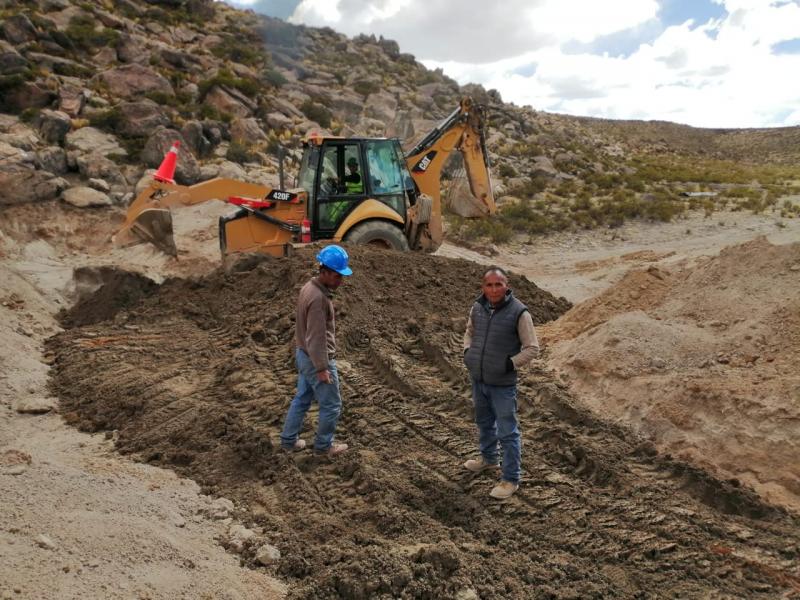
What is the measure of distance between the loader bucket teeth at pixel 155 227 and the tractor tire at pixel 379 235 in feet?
9.81

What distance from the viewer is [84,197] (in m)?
14.9

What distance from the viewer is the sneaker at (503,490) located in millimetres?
4750

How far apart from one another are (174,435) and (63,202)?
10806mm

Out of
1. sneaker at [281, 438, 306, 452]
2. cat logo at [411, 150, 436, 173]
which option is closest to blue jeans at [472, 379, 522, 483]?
sneaker at [281, 438, 306, 452]

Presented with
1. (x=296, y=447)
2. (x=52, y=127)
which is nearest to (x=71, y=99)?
(x=52, y=127)

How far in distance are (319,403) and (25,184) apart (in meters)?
12.2

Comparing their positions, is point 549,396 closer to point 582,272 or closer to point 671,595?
point 671,595

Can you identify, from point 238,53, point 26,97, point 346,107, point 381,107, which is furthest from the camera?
point 381,107

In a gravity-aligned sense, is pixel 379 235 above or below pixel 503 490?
above

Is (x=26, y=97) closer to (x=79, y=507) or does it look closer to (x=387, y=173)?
(x=387, y=173)

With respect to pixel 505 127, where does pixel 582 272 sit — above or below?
below

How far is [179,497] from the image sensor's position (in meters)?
4.89

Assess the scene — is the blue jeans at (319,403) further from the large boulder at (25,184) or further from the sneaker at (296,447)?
the large boulder at (25,184)

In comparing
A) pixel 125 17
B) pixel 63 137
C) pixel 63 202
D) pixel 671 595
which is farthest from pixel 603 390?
pixel 125 17
